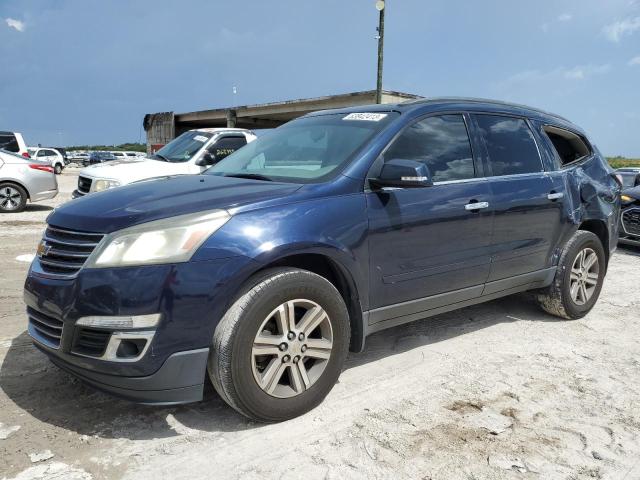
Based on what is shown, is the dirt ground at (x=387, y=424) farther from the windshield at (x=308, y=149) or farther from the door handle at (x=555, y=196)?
the windshield at (x=308, y=149)

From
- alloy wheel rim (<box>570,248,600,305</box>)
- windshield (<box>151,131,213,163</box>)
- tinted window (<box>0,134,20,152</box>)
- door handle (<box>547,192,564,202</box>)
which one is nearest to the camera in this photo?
door handle (<box>547,192,564,202</box>)

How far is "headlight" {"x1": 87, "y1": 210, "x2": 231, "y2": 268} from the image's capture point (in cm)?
251

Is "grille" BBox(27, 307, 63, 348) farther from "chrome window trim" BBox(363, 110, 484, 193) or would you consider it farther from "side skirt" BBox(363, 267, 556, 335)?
"chrome window trim" BBox(363, 110, 484, 193)

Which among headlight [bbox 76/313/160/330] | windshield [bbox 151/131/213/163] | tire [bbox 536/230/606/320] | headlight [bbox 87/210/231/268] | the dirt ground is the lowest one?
the dirt ground

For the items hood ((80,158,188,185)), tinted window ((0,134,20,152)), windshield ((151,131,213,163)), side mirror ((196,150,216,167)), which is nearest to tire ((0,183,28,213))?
tinted window ((0,134,20,152))

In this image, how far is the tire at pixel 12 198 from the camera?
11648 millimetres

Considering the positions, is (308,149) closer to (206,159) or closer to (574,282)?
(574,282)

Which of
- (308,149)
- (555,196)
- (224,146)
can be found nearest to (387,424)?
(308,149)

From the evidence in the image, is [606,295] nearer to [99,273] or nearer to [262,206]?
[262,206]

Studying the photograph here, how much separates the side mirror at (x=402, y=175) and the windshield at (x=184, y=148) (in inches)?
249

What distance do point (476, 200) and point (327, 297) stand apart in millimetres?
1461

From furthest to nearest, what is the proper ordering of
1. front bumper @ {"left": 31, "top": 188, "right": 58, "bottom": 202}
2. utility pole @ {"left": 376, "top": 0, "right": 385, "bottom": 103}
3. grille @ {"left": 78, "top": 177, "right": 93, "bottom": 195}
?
utility pole @ {"left": 376, "top": 0, "right": 385, "bottom": 103} < front bumper @ {"left": 31, "top": 188, "right": 58, "bottom": 202} < grille @ {"left": 78, "top": 177, "right": 93, "bottom": 195}

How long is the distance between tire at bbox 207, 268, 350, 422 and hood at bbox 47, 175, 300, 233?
0.43 m

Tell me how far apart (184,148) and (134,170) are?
117cm
